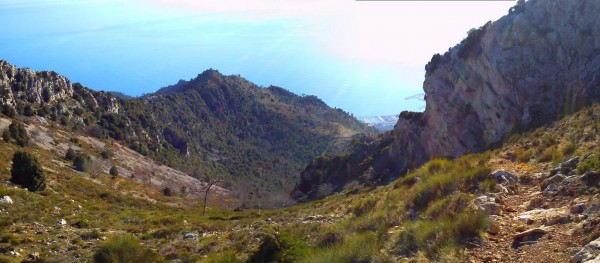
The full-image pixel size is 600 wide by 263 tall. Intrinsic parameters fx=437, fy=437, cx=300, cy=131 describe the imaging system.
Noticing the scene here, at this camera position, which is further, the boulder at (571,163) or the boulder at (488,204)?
the boulder at (571,163)

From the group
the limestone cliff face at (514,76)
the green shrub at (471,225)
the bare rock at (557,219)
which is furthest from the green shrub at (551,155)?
the limestone cliff face at (514,76)

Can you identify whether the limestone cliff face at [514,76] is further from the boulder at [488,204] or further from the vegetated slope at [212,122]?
the vegetated slope at [212,122]

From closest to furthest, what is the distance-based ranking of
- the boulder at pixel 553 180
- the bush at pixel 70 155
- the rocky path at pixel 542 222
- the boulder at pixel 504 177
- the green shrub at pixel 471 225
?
the rocky path at pixel 542 222, the green shrub at pixel 471 225, the boulder at pixel 553 180, the boulder at pixel 504 177, the bush at pixel 70 155

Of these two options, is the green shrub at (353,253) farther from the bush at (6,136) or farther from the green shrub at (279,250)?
the bush at (6,136)

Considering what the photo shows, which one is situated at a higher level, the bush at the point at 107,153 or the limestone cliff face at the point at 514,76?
the bush at the point at 107,153

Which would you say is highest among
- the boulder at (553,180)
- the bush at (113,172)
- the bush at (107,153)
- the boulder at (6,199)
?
the bush at (107,153)

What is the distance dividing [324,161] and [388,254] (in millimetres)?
67965

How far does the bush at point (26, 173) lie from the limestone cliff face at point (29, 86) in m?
40.6

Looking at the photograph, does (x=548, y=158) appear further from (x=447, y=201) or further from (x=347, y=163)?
(x=347, y=163)

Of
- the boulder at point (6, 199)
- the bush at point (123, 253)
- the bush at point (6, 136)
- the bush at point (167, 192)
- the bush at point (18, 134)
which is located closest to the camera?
the bush at point (123, 253)

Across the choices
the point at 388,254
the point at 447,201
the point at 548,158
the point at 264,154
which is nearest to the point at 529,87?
the point at 548,158

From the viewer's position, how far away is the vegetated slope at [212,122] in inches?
2940

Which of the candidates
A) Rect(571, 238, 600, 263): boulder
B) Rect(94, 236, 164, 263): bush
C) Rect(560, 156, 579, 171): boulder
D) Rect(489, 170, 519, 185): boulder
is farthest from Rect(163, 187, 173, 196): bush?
Rect(571, 238, 600, 263): boulder

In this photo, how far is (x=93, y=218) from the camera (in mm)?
23453
